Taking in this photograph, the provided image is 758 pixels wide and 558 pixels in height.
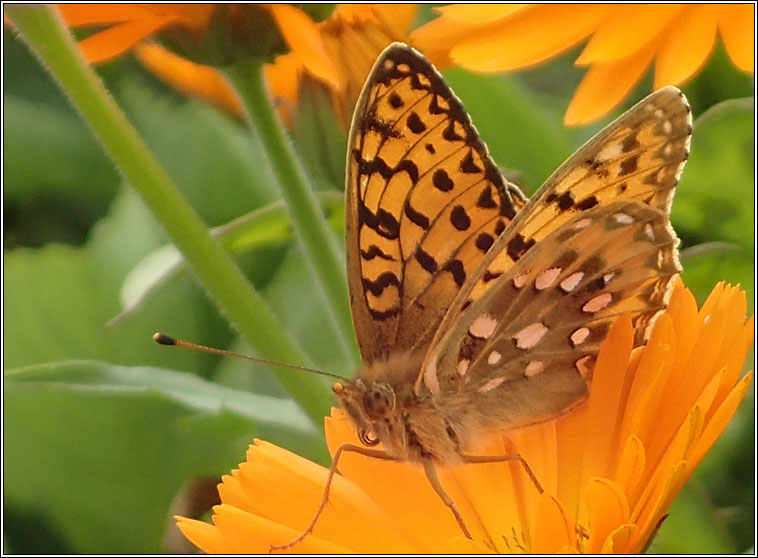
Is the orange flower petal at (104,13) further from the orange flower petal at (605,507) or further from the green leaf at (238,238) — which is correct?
the orange flower petal at (605,507)

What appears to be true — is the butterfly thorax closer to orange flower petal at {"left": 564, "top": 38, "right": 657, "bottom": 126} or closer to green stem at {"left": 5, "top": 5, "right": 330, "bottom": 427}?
green stem at {"left": 5, "top": 5, "right": 330, "bottom": 427}

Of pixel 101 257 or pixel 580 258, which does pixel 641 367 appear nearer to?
pixel 580 258

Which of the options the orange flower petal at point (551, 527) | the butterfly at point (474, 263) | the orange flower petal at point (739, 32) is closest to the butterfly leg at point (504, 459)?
the butterfly at point (474, 263)

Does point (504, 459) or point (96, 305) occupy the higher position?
point (96, 305)

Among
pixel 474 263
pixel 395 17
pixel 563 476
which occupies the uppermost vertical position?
pixel 395 17

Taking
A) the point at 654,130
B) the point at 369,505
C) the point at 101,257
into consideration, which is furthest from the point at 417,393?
the point at 101,257

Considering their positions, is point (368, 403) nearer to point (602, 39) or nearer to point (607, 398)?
point (607, 398)

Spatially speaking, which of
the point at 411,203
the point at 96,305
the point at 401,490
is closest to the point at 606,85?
the point at 411,203

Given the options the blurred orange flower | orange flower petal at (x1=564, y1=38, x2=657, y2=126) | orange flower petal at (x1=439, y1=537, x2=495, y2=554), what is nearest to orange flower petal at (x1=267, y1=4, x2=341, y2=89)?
the blurred orange flower

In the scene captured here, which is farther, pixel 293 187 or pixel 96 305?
pixel 96 305
